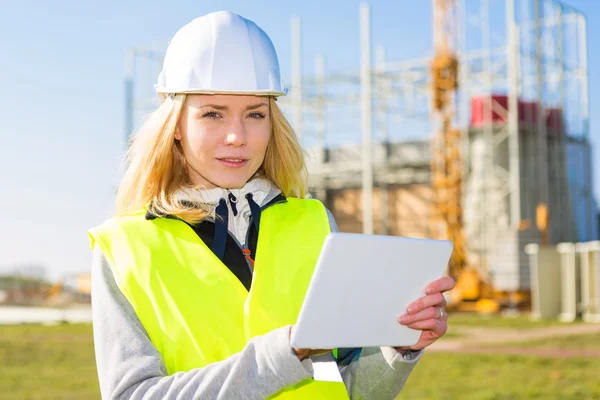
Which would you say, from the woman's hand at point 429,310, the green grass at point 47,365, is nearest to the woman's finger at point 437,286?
the woman's hand at point 429,310

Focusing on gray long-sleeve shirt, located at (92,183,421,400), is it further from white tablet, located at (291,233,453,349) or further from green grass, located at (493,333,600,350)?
green grass, located at (493,333,600,350)

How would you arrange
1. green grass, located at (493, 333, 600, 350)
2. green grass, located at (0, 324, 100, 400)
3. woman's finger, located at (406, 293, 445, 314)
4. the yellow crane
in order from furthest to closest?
the yellow crane < green grass, located at (493, 333, 600, 350) < green grass, located at (0, 324, 100, 400) < woman's finger, located at (406, 293, 445, 314)

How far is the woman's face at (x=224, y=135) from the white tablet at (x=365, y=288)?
0.47 m


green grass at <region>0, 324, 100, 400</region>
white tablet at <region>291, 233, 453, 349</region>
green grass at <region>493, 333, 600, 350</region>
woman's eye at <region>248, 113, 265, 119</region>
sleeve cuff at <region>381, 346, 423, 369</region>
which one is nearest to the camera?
white tablet at <region>291, 233, 453, 349</region>

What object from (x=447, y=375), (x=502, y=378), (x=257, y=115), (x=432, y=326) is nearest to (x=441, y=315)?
(x=432, y=326)

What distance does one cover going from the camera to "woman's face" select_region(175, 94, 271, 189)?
1.82 m

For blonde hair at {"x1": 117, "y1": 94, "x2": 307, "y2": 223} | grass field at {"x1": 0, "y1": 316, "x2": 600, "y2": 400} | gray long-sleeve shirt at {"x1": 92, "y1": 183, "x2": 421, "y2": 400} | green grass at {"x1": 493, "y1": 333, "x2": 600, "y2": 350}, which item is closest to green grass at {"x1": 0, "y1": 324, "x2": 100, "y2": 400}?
grass field at {"x1": 0, "y1": 316, "x2": 600, "y2": 400}

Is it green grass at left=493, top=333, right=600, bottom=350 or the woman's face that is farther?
green grass at left=493, top=333, right=600, bottom=350

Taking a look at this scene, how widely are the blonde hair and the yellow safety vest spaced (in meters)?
0.04

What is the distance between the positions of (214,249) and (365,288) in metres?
0.43

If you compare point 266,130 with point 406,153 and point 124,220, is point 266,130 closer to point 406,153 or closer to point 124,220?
point 124,220

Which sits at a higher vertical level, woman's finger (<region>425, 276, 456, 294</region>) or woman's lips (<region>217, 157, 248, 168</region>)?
woman's lips (<region>217, 157, 248, 168</region>)

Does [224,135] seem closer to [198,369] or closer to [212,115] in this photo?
[212,115]

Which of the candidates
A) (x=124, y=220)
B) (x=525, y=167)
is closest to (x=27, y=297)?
(x=525, y=167)
